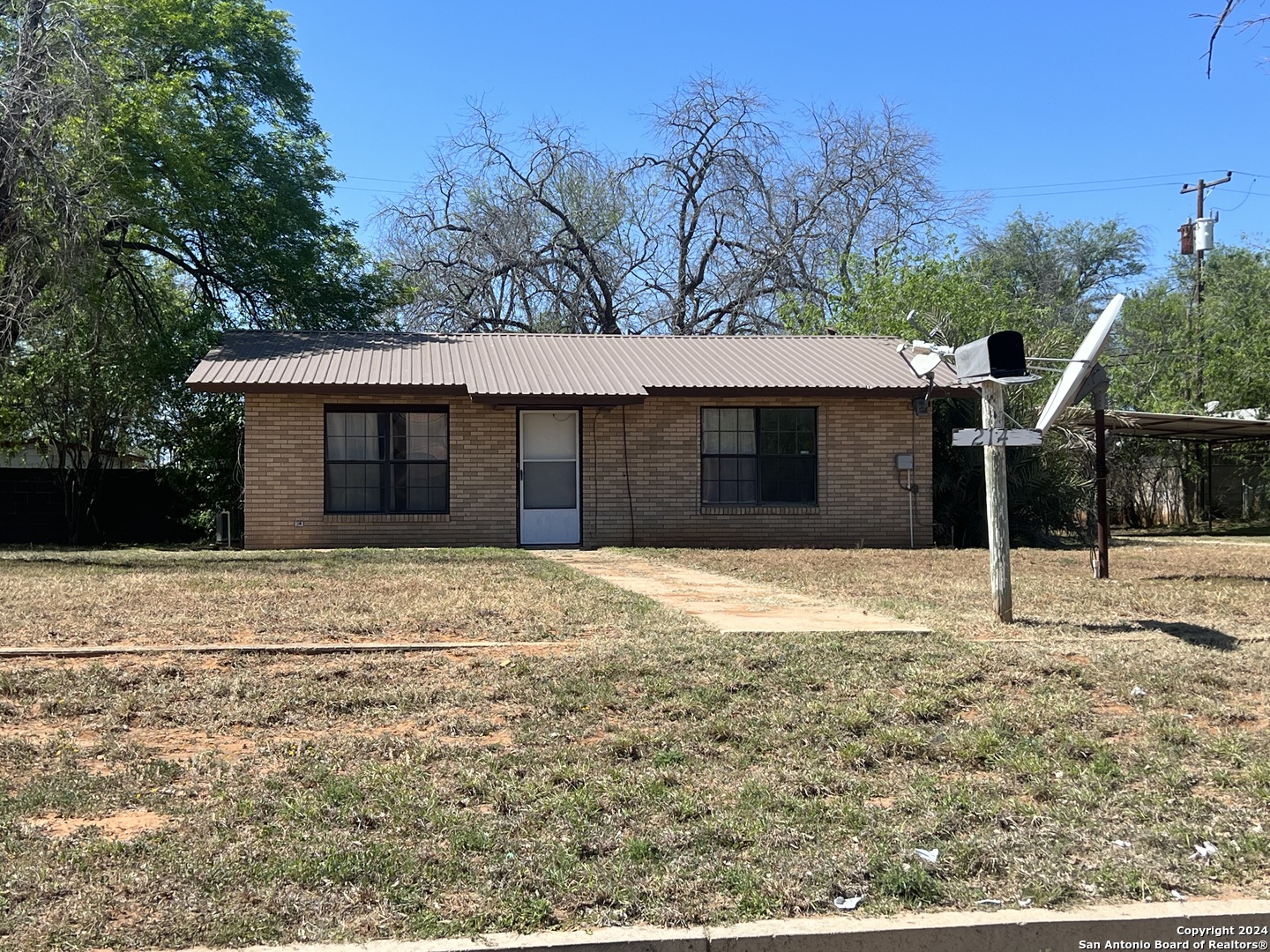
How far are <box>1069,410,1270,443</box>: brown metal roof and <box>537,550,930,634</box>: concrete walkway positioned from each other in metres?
7.17

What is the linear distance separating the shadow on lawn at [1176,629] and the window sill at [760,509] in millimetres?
9650

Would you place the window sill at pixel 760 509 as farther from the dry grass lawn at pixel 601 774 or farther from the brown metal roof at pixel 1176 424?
the dry grass lawn at pixel 601 774

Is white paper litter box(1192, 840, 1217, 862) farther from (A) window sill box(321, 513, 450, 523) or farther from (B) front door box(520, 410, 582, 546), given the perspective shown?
(A) window sill box(321, 513, 450, 523)

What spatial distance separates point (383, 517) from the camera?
1761 centimetres

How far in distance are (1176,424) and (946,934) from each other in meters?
17.1

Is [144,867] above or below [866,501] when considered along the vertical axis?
below

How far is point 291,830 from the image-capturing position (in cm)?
436

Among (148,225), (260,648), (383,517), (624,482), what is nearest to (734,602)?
(260,648)

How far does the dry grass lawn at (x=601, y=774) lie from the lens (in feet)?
12.7

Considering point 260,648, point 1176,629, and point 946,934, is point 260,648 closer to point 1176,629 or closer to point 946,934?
point 946,934

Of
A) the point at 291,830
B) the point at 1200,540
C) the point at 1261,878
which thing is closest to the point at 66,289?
the point at 291,830

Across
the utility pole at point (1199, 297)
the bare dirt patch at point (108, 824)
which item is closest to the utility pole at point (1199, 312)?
the utility pole at point (1199, 297)

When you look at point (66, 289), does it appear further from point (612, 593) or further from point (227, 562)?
point (612, 593)

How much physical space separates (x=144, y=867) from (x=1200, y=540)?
22578 millimetres
